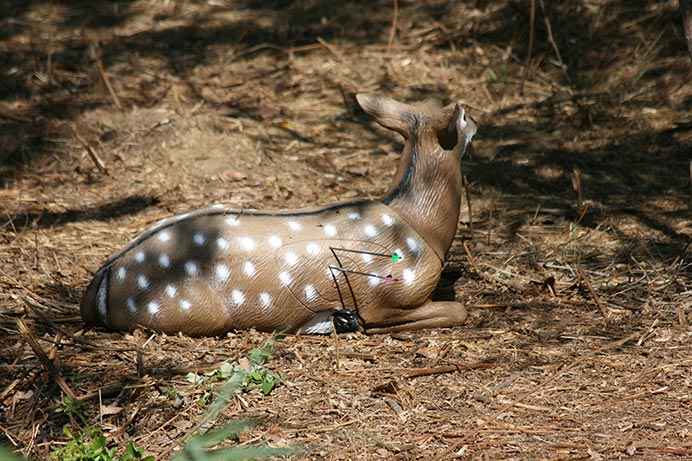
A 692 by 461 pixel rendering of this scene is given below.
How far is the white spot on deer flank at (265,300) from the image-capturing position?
4.55 m

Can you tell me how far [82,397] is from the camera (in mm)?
3965

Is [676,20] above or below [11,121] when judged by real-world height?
above

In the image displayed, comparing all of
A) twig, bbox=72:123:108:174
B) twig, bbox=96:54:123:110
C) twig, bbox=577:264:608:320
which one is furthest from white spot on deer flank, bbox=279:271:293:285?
twig, bbox=96:54:123:110

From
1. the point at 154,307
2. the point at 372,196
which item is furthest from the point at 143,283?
the point at 372,196

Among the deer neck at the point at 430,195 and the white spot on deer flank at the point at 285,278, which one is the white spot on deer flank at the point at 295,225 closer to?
the white spot on deer flank at the point at 285,278

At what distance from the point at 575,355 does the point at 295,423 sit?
1.45 m

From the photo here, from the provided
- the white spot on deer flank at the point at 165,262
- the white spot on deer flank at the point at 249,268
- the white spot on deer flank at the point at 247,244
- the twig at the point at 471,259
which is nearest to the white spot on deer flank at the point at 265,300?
the white spot on deer flank at the point at 249,268

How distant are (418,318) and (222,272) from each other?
103cm

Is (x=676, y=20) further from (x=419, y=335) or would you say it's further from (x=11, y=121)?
(x=11, y=121)

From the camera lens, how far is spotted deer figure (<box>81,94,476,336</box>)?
451 centimetres

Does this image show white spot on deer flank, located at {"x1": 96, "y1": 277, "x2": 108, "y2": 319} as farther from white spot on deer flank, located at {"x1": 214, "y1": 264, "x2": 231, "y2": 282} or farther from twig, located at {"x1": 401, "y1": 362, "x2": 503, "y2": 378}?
twig, located at {"x1": 401, "y1": 362, "x2": 503, "y2": 378}

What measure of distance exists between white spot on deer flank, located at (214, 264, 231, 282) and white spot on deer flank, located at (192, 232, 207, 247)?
5.9 inches

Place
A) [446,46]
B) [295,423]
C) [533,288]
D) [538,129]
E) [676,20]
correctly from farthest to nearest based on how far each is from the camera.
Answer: [446,46] → [676,20] → [538,129] → [533,288] → [295,423]

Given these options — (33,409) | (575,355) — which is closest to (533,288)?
(575,355)
